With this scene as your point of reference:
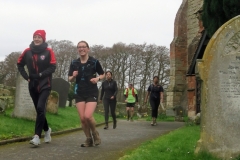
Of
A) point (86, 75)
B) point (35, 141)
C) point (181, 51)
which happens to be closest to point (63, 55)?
point (181, 51)

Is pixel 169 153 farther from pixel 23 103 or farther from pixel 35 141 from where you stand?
pixel 23 103

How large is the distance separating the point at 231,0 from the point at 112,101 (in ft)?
15.1

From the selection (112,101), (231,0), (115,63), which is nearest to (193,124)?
(112,101)

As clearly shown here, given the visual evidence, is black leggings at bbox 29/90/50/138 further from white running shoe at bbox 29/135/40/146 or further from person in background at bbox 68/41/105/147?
person in background at bbox 68/41/105/147

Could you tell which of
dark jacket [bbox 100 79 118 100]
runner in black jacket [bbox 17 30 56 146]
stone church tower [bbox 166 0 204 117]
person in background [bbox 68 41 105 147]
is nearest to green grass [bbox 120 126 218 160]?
person in background [bbox 68 41 105 147]

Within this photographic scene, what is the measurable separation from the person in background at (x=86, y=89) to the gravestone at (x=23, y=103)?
3.22 meters

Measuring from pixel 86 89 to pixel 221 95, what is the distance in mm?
2506

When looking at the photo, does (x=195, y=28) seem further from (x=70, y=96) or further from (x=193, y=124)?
(x=193, y=124)

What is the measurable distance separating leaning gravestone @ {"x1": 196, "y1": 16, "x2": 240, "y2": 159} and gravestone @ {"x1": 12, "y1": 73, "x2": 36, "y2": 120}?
567 centimetres

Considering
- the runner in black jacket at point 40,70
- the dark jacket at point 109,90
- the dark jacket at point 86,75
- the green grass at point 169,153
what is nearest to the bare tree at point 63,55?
the dark jacket at point 109,90

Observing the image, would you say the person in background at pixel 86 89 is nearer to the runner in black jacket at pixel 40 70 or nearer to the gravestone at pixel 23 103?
the runner in black jacket at pixel 40 70

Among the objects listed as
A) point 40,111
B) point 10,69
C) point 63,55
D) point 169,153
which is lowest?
point 169,153

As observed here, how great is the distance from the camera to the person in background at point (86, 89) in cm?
640

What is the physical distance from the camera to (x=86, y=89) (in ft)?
21.3
